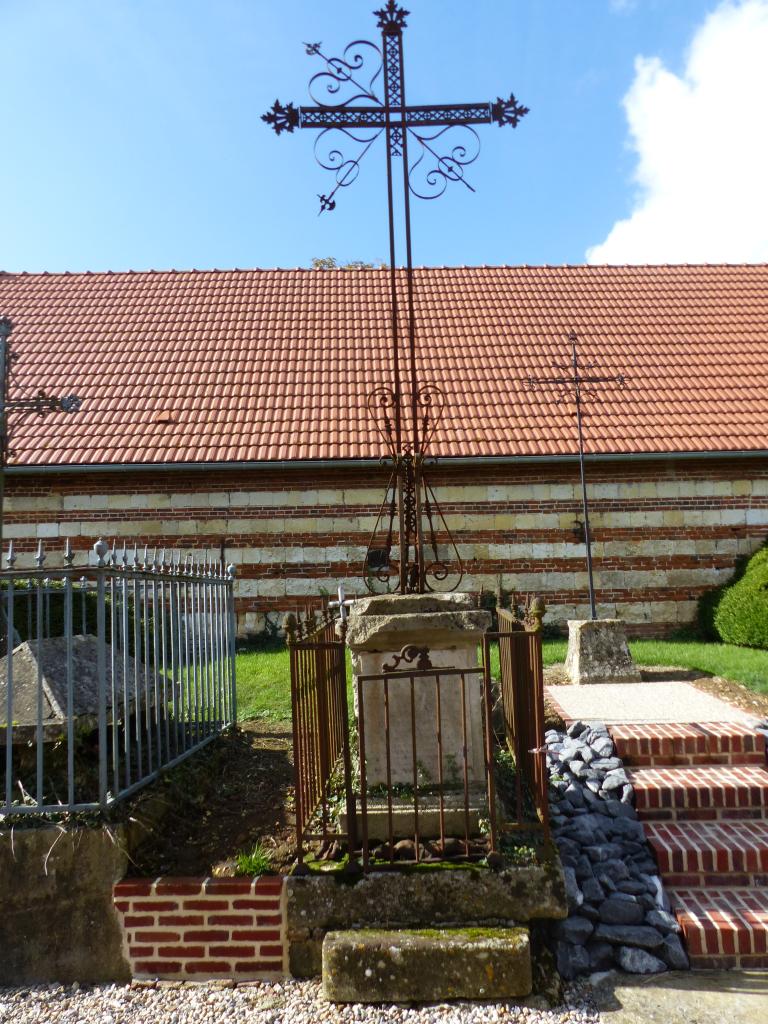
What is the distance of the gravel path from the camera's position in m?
2.92

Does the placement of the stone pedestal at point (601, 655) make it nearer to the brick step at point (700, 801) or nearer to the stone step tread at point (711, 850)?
the brick step at point (700, 801)

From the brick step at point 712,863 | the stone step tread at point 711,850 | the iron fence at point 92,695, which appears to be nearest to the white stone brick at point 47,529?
the iron fence at point 92,695

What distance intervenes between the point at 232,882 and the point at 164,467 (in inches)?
291

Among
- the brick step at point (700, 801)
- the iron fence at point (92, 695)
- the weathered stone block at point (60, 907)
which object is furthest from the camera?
the brick step at point (700, 801)

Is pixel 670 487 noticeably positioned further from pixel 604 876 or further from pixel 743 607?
pixel 604 876

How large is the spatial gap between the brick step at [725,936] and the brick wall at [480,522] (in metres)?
6.61

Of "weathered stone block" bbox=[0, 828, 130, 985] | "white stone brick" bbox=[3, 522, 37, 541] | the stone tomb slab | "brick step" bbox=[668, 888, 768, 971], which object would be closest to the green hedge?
"brick step" bbox=[668, 888, 768, 971]

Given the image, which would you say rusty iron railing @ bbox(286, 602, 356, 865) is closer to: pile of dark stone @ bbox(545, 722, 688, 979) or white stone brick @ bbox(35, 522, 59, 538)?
pile of dark stone @ bbox(545, 722, 688, 979)

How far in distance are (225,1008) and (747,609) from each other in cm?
774

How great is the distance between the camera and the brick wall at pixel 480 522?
1016cm

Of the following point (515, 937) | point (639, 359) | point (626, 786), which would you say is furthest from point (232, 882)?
point (639, 359)

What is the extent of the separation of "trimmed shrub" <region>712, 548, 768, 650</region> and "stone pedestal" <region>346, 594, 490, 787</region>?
20.5 feet

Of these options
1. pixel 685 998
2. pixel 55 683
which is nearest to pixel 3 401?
pixel 55 683

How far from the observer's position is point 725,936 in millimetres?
3365
